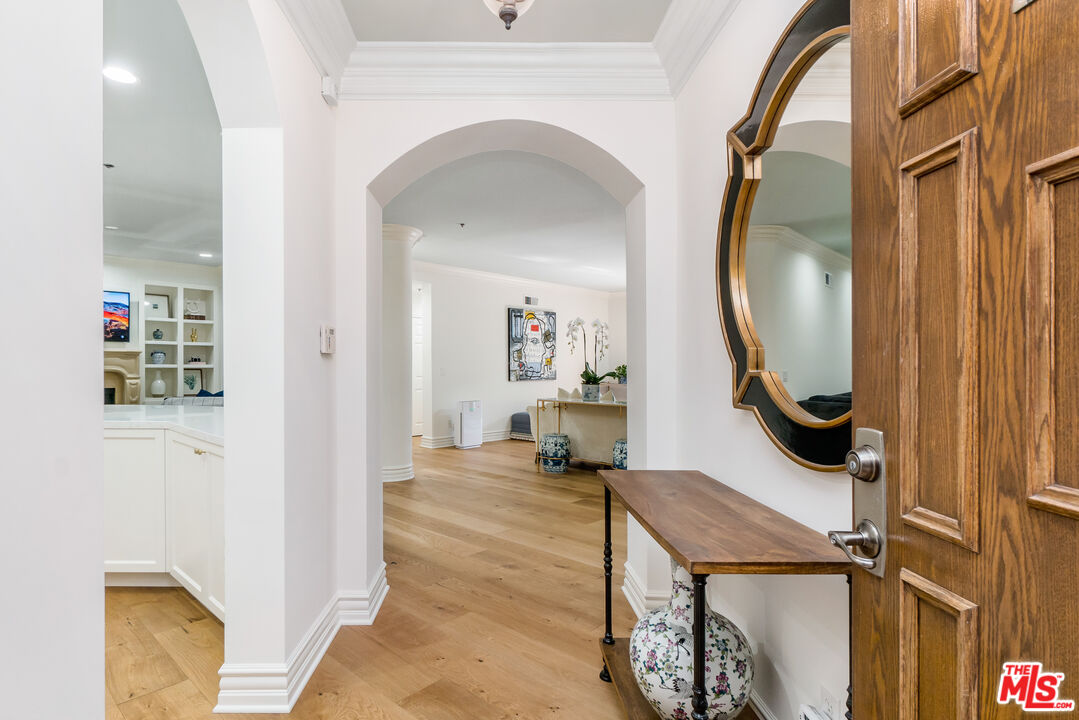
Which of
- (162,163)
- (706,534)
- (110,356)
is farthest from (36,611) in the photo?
(110,356)

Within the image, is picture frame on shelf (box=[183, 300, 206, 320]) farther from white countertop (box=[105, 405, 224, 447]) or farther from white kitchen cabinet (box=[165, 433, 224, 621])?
white kitchen cabinet (box=[165, 433, 224, 621])

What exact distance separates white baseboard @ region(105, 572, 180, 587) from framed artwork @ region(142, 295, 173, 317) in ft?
17.1

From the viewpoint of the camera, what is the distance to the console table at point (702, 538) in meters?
1.07

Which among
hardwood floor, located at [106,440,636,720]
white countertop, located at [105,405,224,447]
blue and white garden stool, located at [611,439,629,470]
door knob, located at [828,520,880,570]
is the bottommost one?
hardwood floor, located at [106,440,636,720]

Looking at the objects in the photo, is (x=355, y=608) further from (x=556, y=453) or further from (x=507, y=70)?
(x=556, y=453)

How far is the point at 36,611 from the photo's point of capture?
75cm

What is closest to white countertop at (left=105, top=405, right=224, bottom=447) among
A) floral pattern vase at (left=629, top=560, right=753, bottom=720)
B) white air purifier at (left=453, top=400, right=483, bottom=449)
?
floral pattern vase at (left=629, top=560, right=753, bottom=720)

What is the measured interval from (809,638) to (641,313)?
143 cm

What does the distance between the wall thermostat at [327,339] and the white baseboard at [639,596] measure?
1.69m

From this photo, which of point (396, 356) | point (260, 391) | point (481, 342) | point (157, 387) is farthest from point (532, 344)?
point (260, 391)

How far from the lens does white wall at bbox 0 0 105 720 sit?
72 centimetres

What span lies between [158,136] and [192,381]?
512cm

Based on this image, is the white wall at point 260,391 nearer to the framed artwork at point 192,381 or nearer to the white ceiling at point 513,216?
the white ceiling at point 513,216

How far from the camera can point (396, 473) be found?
5016 mm
